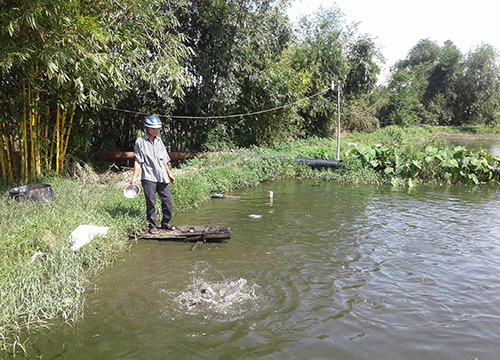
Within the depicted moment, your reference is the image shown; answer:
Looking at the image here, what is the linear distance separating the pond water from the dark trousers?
0.38m

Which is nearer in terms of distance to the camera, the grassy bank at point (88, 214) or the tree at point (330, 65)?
the grassy bank at point (88, 214)

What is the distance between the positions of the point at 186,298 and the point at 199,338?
29.8 inches

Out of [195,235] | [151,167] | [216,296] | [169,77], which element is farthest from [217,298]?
[169,77]

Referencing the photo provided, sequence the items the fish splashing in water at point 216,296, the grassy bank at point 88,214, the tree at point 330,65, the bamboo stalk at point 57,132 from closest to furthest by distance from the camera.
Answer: the grassy bank at point 88,214
the fish splashing in water at point 216,296
the bamboo stalk at point 57,132
the tree at point 330,65

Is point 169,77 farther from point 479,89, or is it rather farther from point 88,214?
point 479,89

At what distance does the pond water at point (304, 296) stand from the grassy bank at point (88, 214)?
0.28 metres

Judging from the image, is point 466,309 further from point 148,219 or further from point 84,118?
point 84,118

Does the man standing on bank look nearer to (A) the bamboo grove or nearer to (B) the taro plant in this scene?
(A) the bamboo grove

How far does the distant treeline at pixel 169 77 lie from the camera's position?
19.7 ft

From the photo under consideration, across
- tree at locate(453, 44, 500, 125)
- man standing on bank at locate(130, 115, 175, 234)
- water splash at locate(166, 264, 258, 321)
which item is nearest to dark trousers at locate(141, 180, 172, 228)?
man standing on bank at locate(130, 115, 175, 234)

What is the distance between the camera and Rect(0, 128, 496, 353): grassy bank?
3619mm

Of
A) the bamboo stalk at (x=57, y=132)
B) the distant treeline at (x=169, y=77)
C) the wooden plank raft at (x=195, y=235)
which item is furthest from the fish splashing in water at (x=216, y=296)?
the bamboo stalk at (x=57, y=132)

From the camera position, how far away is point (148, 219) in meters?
5.89

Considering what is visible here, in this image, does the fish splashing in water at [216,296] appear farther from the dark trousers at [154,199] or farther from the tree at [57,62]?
the tree at [57,62]
